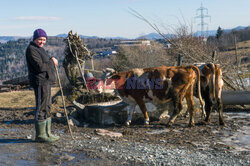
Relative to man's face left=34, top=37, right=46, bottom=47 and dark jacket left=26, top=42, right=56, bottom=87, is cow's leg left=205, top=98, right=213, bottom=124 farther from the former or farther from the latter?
man's face left=34, top=37, right=46, bottom=47

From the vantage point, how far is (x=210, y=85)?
355 inches

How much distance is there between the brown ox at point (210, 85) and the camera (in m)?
8.88

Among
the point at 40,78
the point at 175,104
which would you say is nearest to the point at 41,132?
the point at 40,78

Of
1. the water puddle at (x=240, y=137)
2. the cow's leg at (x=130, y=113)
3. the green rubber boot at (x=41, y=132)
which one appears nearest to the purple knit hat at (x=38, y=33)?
the green rubber boot at (x=41, y=132)

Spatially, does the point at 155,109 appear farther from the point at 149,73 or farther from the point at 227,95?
the point at 227,95

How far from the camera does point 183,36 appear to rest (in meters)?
14.5

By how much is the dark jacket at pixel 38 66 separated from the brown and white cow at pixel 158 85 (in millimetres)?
2735

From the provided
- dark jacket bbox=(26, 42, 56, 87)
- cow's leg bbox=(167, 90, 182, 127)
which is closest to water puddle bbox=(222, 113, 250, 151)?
cow's leg bbox=(167, 90, 182, 127)

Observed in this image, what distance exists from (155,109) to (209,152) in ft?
11.8

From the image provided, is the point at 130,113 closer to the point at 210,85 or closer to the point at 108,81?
the point at 108,81

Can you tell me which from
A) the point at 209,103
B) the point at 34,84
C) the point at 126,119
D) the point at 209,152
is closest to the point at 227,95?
the point at 209,103

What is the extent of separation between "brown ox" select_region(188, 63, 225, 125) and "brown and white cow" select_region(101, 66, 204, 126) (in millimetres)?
240

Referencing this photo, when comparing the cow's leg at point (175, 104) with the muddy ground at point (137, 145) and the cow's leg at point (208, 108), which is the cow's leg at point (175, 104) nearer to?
the muddy ground at point (137, 145)

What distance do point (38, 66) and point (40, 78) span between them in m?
0.27
